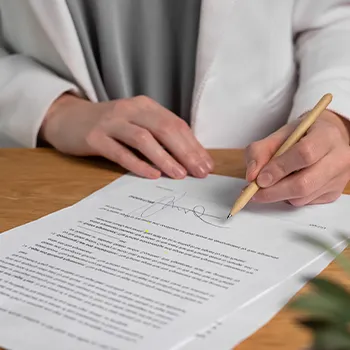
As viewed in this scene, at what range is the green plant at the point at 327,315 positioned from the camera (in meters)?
0.25

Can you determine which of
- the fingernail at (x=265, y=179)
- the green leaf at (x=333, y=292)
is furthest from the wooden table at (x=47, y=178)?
the green leaf at (x=333, y=292)

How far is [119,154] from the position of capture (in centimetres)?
78

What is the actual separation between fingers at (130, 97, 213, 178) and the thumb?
0.08m

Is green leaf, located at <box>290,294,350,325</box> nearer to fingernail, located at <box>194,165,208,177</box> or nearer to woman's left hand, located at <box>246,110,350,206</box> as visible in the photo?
woman's left hand, located at <box>246,110,350,206</box>

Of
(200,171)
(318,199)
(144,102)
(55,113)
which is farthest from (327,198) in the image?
(55,113)

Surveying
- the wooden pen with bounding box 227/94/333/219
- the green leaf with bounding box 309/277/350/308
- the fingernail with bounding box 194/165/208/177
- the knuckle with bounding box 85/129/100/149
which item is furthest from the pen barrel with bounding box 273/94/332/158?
the green leaf with bounding box 309/277/350/308

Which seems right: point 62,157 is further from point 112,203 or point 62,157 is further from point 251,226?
point 251,226

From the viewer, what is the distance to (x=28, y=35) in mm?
948

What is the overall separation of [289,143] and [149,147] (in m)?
0.17

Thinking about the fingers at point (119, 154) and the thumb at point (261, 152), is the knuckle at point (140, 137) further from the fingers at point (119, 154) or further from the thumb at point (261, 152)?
the thumb at point (261, 152)

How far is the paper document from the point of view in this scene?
1.52 ft

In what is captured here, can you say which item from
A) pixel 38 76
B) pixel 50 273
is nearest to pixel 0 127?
pixel 38 76

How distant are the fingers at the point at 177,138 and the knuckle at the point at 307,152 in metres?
0.14
